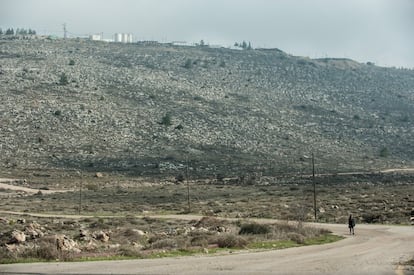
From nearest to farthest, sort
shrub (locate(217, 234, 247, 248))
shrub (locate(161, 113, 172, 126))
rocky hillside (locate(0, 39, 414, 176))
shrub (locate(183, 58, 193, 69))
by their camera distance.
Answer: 1. shrub (locate(217, 234, 247, 248))
2. rocky hillside (locate(0, 39, 414, 176))
3. shrub (locate(161, 113, 172, 126))
4. shrub (locate(183, 58, 193, 69))

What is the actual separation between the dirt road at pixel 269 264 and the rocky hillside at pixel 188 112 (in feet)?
210

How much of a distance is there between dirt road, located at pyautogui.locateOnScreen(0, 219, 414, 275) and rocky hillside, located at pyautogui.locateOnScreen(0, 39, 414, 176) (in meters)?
63.9

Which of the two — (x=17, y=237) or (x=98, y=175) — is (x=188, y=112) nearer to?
(x=98, y=175)

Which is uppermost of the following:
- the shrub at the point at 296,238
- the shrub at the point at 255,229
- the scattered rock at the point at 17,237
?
the scattered rock at the point at 17,237

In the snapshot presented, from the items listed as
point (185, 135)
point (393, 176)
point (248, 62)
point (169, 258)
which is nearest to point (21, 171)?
point (185, 135)

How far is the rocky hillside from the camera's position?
98.1 meters

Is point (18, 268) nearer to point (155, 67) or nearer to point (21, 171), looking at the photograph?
point (21, 171)

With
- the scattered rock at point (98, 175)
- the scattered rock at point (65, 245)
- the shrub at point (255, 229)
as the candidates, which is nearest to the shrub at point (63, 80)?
the scattered rock at point (98, 175)

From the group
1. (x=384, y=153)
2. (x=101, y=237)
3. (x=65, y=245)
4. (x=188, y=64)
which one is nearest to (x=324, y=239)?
(x=101, y=237)

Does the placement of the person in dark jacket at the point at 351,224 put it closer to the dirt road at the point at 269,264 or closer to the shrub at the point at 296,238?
the shrub at the point at 296,238

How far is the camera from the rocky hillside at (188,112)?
322ft

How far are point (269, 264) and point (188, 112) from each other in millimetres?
97438

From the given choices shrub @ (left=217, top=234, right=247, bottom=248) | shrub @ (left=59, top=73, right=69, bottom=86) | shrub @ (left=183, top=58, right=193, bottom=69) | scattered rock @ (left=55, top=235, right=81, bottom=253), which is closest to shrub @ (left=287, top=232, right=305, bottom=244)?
shrub @ (left=217, top=234, right=247, bottom=248)

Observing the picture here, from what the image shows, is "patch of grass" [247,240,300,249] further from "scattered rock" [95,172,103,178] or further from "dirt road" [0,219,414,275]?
"scattered rock" [95,172,103,178]
